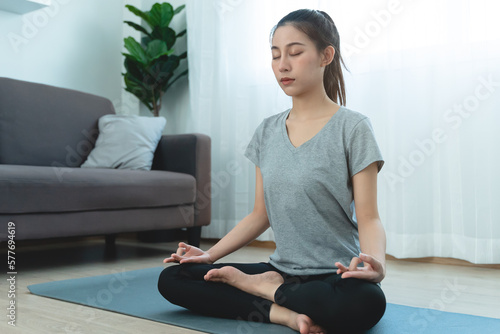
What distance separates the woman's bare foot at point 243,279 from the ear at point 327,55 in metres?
0.52

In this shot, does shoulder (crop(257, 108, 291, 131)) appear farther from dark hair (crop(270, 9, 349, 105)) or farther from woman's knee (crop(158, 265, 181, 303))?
woman's knee (crop(158, 265, 181, 303))

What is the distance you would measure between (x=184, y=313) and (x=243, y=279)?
0.65ft

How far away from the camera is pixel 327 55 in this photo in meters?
1.24

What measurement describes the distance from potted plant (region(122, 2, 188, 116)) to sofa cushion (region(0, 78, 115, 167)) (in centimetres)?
44

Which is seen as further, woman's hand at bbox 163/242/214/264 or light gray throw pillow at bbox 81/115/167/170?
light gray throw pillow at bbox 81/115/167/170

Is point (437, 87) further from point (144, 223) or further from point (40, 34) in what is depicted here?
point (40, 34)

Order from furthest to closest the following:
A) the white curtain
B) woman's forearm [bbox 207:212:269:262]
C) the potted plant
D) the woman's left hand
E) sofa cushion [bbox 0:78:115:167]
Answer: the potted plant, sofa cushion [bbox 0:78:115:167], the white curtain, woman's forearm [bbox 207:212:269:262], the woman's left hand

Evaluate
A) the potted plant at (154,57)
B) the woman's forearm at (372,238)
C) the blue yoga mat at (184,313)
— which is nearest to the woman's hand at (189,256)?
the blue yoga mat at (184,313)

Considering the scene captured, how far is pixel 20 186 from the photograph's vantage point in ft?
5.98

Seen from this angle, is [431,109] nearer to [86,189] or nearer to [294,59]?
[294,59]

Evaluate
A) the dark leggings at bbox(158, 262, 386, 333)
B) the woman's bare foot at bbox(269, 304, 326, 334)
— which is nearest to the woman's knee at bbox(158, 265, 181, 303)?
the dark leggings at bbox(158, 262, 386, 333)

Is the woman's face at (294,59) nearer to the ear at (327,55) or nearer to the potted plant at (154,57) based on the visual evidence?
the ear at (327,55)

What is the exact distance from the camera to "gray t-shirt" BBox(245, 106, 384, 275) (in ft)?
3.81

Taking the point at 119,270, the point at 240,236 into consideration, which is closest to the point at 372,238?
the point at 240,236
